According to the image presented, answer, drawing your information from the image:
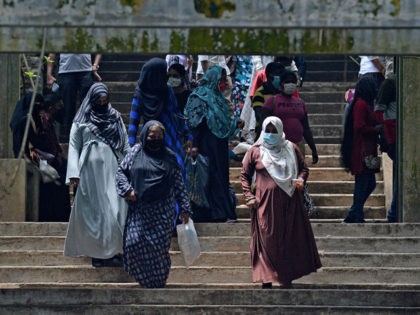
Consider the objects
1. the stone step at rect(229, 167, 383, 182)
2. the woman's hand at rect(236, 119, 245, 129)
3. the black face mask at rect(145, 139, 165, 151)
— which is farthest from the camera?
the stone step at rect(229, 167, 383, 182)

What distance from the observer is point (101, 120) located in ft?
64.0

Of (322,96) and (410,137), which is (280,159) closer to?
(410,137)

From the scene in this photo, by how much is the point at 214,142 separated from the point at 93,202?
1.89 m

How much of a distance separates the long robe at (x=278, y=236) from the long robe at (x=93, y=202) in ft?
4.17

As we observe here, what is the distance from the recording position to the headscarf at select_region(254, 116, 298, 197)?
18891 millimetres

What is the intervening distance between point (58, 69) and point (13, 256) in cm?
493

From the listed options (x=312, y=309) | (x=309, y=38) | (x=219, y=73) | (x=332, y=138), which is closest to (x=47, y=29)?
(x=309, y=38)

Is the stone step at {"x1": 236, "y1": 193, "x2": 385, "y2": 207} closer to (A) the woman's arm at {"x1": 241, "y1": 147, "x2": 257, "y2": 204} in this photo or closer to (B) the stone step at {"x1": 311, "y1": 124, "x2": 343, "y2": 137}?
(B) the stone step at {"x1": 311, "y1": 124, "x2": 343, "y2": 137}

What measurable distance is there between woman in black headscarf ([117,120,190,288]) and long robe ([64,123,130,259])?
823 millimetres

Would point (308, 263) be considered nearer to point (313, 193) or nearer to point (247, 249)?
point (247, 249)

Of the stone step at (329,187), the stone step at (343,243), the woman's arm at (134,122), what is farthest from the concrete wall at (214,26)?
the stone step at (329,187)

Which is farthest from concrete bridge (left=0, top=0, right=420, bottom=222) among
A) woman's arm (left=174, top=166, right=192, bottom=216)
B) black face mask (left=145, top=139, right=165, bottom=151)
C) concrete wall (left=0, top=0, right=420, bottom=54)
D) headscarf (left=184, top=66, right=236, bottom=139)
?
headscarf (left=184, top=66, right=236, bottom=139)

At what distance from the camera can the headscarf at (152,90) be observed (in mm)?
19766

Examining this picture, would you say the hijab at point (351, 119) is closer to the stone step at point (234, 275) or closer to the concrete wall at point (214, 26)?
the stone step at point (234, 275)
